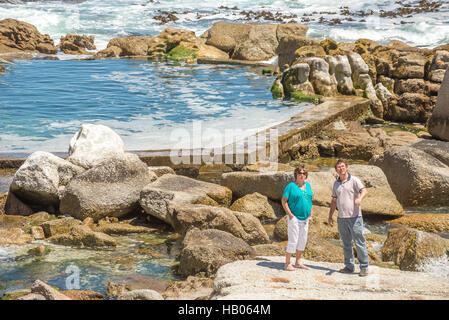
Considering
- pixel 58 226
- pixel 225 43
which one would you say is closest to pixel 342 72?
pixel 58 226

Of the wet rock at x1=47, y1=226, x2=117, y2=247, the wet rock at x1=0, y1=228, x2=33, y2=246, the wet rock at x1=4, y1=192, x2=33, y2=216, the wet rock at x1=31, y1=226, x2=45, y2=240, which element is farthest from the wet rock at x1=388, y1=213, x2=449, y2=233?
the wet rock at x1=4, y1=192, x2=33, y2=216

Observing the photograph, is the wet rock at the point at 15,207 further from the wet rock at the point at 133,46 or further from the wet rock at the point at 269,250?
the wet rock at the point at 133,46

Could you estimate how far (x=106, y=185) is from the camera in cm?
908

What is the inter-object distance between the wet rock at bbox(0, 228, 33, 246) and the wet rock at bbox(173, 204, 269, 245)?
2123mm

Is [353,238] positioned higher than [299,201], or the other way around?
[299,201]

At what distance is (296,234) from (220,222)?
207cm

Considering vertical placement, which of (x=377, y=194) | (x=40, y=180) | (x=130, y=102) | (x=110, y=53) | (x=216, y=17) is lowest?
(x=130, y=102)

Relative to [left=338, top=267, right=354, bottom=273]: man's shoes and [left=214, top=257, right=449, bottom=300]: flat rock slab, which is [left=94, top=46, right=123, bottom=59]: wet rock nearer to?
[left=214, top=257, right=449, bottom=300]: flat rock slab

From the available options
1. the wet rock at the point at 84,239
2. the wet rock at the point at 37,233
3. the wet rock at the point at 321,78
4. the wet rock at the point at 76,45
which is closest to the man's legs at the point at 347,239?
the wet rock at the point at 84,239

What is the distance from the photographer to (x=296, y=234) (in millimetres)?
5895

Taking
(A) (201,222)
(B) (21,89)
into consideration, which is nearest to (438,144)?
(A) (201,222)

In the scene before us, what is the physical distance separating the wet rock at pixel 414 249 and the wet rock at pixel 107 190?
410 centimetres

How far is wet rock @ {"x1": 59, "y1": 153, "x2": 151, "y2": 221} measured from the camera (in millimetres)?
8844

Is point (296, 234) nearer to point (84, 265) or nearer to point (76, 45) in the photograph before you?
point (84, 265)
